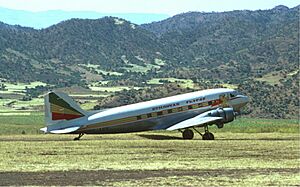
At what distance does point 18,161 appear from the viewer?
33906 millimetres

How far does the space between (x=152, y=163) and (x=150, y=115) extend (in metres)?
17.7

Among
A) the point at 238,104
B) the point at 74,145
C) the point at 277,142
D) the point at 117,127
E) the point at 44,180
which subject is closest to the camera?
the point at 44,180

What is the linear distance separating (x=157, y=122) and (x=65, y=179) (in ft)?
79.4

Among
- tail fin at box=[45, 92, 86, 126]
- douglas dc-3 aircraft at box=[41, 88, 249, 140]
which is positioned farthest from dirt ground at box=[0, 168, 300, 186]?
tail fin at box=[45, 92, 86, 126]

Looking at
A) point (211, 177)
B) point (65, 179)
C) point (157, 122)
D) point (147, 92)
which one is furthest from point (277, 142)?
point (147, 92)

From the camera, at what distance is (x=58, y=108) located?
4856 cm

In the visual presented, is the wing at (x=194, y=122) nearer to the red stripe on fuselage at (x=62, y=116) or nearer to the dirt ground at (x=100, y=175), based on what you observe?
the red stripe on fuselage at (x=62, y=116)

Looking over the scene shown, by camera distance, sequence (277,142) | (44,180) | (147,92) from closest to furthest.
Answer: (44,180) → (277,142) → (147,92)

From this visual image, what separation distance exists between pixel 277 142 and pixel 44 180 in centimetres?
2245

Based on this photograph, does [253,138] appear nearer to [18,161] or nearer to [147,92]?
[18,161]

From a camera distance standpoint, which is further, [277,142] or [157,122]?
[157,122]

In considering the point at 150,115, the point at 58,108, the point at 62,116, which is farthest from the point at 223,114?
the point at 58,108

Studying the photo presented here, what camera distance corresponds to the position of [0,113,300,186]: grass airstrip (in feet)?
89.5

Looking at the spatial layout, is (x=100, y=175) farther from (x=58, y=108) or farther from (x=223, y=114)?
(x=223, y=114)
